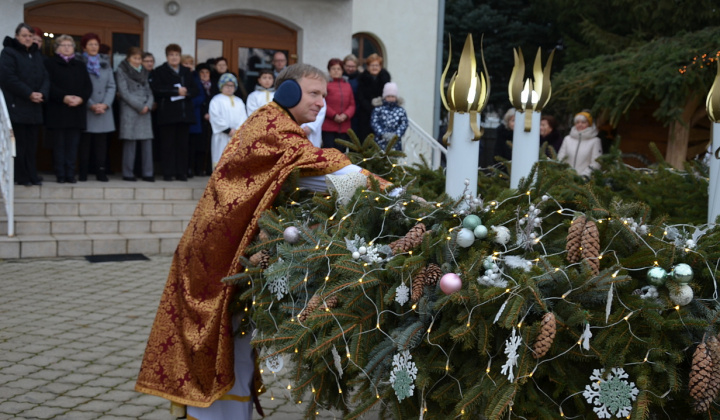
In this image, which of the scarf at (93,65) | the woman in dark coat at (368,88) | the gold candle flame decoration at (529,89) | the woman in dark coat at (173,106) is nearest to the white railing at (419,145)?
the woman in dark coat at (368,88)

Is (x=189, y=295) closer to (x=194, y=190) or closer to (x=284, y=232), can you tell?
(x=284, y=232)

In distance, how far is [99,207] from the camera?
970 centimetres

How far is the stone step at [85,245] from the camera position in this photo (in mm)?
8661

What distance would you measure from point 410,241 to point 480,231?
26 cm

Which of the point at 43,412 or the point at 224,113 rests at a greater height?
the point at 224,113

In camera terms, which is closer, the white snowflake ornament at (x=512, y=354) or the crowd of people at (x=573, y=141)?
the white snowflake ornament at (x=512, y=354)

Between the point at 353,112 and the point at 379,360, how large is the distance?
8117 mm

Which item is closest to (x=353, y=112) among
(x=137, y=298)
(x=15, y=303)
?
(x=137, y=298)

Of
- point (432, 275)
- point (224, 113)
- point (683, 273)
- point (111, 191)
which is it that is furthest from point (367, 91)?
point (683, 273)

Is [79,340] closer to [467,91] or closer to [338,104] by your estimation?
[467,91]

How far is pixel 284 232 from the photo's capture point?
334 centimetres

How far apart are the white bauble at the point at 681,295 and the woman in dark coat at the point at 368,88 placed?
28.1 feet

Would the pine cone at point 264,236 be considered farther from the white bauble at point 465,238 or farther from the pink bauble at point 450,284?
the pink bauble at point 450,284

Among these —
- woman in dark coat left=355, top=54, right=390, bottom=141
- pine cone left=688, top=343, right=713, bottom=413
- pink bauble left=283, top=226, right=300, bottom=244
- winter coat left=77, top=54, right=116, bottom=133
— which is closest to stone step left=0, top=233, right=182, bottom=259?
winter coat left=77, top=54, right=116, bottom=133
